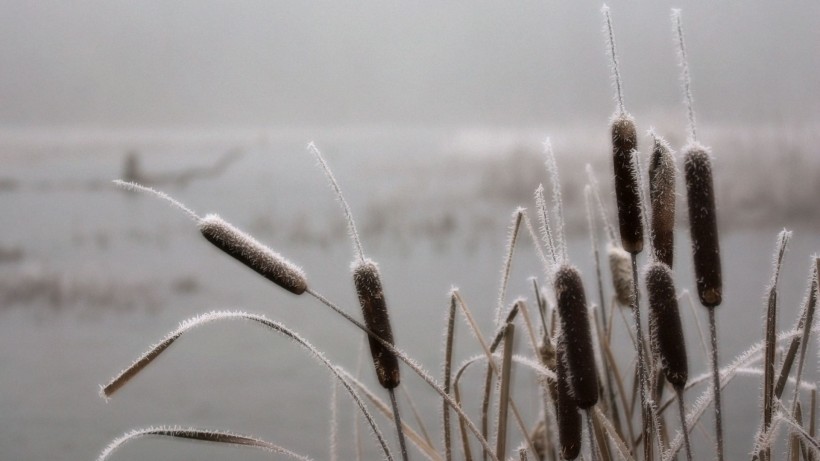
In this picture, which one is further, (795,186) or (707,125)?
(795,186)

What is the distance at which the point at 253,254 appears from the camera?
0.49m

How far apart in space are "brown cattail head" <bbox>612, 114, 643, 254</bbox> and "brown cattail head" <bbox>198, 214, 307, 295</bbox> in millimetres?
213

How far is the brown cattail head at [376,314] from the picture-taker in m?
0.53

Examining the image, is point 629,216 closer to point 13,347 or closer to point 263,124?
point 263,124

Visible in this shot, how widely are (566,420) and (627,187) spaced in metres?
0.17

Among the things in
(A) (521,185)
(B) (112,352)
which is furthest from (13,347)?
(A) (521,185)

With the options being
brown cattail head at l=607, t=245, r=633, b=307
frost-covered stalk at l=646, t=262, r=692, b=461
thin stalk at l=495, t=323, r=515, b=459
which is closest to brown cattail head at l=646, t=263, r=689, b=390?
frost-covered stalk at l=646, t=262, r=692, b=461

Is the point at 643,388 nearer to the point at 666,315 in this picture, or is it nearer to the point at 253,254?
the point at 666,315

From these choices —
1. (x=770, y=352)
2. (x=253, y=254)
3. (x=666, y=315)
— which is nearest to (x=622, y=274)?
(x=770, y=352)

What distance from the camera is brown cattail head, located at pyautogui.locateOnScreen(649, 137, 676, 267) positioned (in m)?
0.54

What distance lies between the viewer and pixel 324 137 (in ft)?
4.72

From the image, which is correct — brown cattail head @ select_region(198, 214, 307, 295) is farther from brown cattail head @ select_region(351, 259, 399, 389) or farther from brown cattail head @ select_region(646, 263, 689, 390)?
brown cattail head @ select_region(646, 263, 689, 390)

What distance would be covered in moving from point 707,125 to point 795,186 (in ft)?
0.89

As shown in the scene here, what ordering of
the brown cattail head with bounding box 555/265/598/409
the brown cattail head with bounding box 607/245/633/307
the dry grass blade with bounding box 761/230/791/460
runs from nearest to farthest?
the brown cattail head with bounding box 555/265/598/409 < the dry grass blade with bounding box 761/230/791/460 < the brown cattail head with bounding box 607/245/633/307
